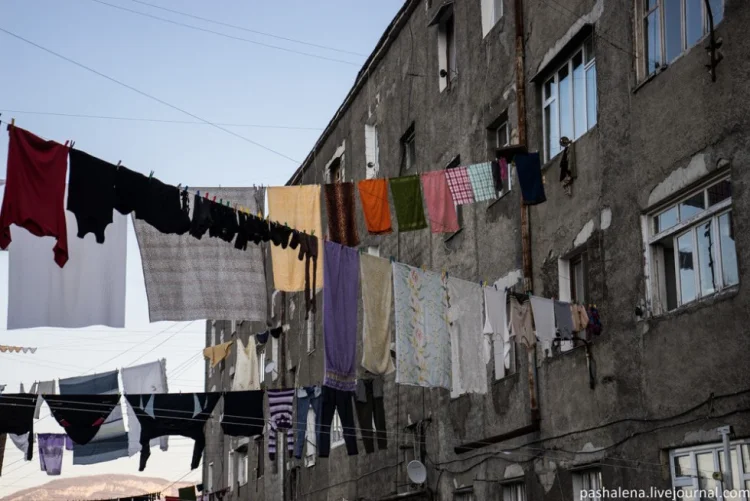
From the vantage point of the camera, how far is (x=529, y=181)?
13.7 meters

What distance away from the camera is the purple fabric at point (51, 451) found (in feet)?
87.4

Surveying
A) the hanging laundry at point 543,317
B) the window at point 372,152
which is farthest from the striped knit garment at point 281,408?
the hanging laundry at point 543,317

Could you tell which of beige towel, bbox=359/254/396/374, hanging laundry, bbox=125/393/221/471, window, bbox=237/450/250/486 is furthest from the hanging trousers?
window, bbox=237/450/250/486

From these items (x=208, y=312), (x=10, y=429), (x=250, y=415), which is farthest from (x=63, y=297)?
(x=10, y=429)

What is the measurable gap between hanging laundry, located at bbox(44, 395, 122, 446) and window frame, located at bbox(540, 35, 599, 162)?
1102 centimetres

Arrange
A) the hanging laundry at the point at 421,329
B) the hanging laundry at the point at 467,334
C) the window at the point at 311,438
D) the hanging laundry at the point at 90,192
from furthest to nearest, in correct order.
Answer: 1. the window at the point at 311,438
2. the hanging laundry at the point at 467,334
3. the hanging laundry at the point at 421,329
4. the hanging laundry at the point at 90,192

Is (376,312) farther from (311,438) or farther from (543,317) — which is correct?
(311,438)

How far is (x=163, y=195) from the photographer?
1198 centimetres

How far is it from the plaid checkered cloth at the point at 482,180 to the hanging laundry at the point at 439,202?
39 centimetres

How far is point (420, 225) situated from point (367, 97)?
11953 millimetres

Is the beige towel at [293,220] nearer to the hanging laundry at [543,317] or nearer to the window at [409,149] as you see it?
the hanging laundry at [543,317]

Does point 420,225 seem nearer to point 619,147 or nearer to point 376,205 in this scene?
point 376,205

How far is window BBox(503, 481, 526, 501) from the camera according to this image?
15336 mm

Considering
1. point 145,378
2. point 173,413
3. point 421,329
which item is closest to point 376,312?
point 421,329
